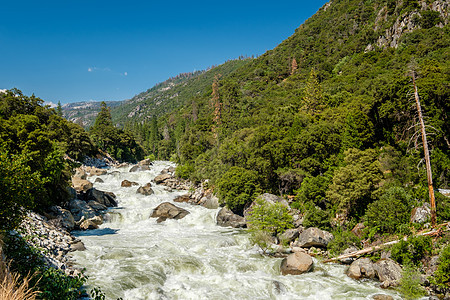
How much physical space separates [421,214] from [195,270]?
61.6ft

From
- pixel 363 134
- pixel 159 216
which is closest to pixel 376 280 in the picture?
pixel 363 134

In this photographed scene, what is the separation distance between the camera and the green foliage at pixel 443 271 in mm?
15602

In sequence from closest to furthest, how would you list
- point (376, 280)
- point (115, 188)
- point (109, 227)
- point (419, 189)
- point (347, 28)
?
1. point (376, 280)
2. point (419, 189)
3. point (109, 227)
4. point (115, 188)
5. point (347, 28)

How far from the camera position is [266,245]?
2375 centimetres

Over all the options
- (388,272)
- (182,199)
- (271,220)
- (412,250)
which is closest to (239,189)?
(271,220)

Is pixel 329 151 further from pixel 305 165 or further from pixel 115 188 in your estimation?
pixel 115 188

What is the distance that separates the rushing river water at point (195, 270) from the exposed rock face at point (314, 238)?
10.00 feet

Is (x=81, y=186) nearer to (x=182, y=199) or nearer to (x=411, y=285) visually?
(x=182, y=199)

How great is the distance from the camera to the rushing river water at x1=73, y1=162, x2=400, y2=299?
16.4 meters

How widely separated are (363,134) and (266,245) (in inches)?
795

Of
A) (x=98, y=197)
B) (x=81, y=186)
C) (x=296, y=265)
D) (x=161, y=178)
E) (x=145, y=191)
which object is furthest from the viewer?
(x=161, y=178)

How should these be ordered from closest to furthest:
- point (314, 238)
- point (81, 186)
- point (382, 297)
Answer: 1. point (382, 297)
2. point (314, 238)
3. point (81, 186)

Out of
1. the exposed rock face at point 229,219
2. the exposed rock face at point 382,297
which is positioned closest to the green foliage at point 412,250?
the exposed rock face at point 382,297

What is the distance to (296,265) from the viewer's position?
19391 millimetres
